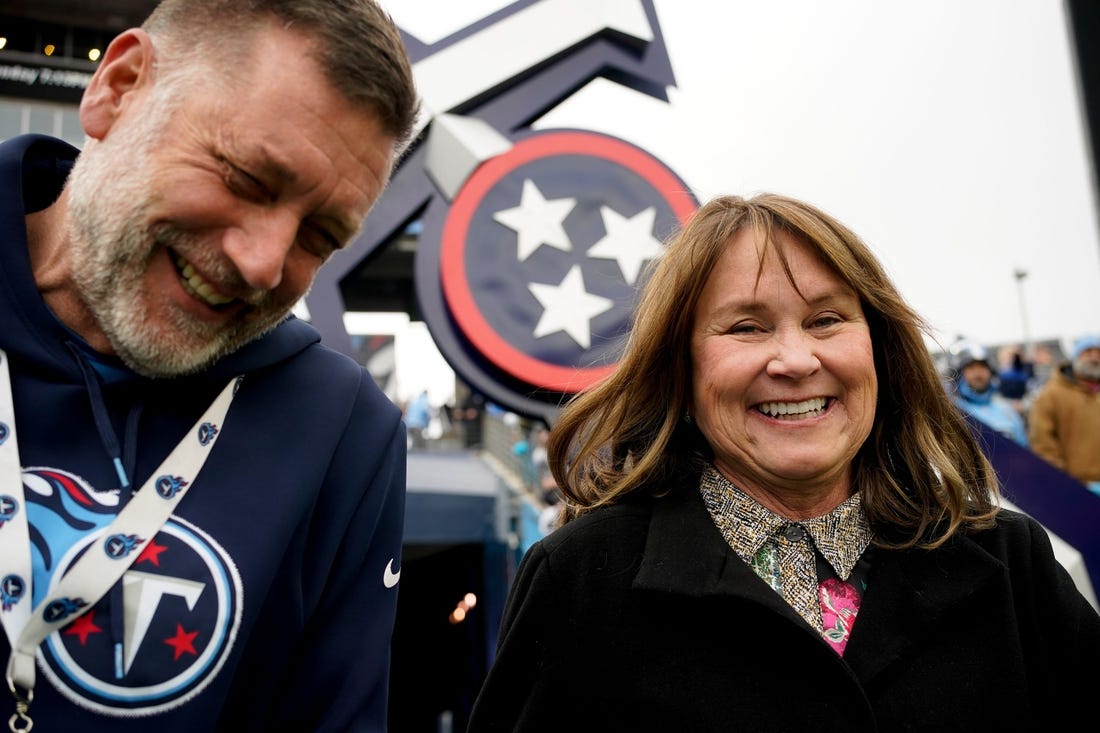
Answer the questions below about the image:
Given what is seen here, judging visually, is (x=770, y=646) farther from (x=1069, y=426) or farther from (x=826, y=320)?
(x=1069, y=426)

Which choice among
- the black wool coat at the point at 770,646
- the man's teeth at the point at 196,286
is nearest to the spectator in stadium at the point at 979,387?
the black wool coat at the point at 770,646

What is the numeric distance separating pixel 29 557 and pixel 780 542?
4.76ft

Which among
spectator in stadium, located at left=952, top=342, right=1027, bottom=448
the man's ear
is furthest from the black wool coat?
spectator in stadium, located at left=952, top=342, right=1027, bottom=448

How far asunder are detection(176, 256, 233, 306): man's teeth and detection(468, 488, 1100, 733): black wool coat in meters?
0.88

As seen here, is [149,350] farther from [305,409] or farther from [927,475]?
[927,475]

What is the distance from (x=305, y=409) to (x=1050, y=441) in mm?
6583

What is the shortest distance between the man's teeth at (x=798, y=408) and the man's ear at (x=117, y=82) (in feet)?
4.72

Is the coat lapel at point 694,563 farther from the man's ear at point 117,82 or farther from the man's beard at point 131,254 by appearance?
the man's ear at point 117,82

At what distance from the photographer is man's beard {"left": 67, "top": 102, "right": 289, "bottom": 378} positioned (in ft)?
4.58

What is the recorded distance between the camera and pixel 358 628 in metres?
1.61

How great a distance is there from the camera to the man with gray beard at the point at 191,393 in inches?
51.6

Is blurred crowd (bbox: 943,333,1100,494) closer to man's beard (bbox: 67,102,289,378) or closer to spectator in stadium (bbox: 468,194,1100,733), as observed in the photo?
spectator in stadium (bbox: 468,194,1100,733)

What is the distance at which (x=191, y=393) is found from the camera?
5.06 feet

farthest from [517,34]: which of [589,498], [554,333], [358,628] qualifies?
[358,628]
